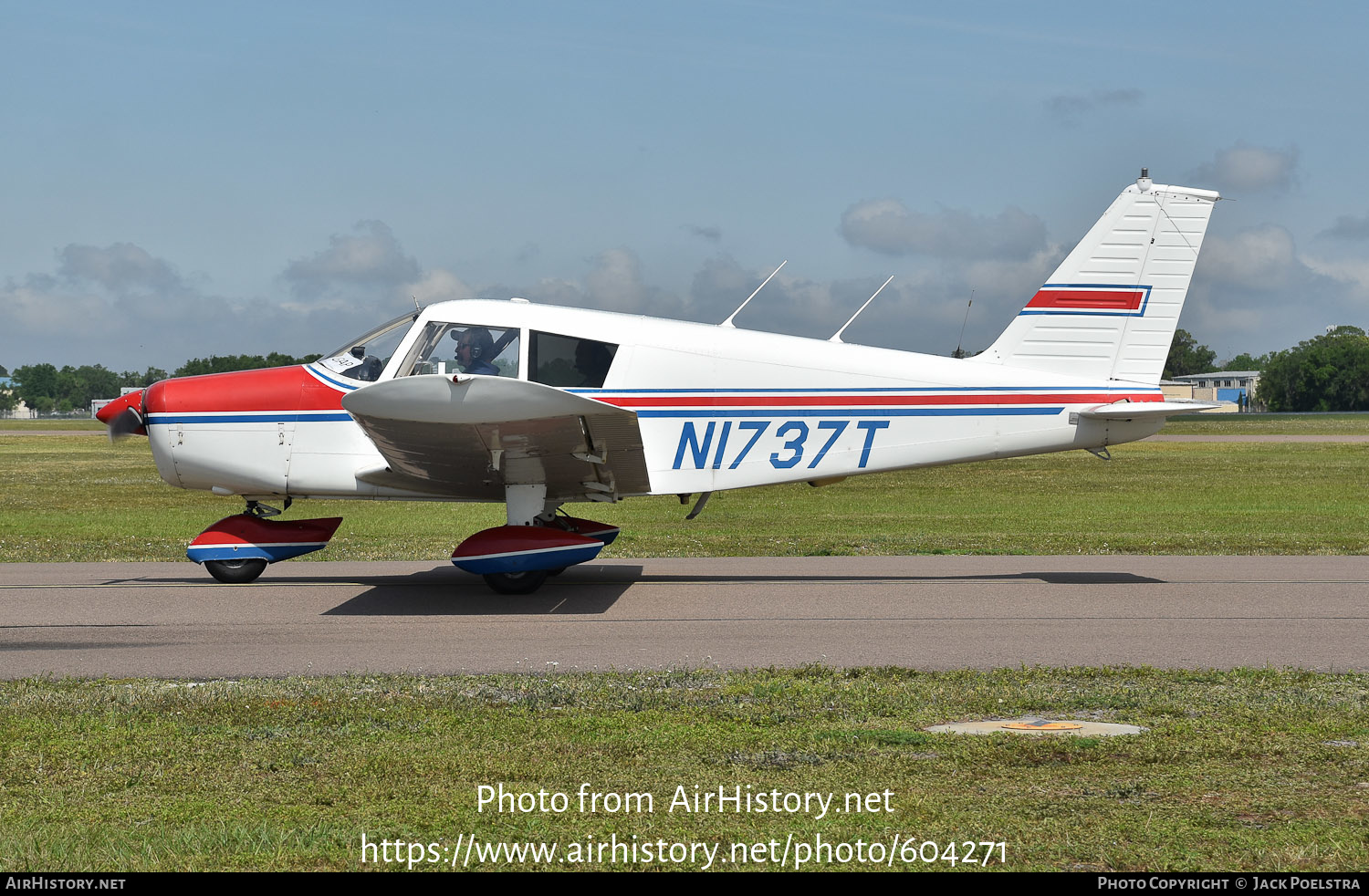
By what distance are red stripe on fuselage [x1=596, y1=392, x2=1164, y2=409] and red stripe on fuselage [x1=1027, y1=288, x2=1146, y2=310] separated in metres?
0.79

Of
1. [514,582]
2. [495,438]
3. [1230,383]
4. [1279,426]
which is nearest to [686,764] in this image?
[495,438]

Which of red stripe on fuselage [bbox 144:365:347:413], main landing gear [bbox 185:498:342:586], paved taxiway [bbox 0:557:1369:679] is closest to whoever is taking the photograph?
paved taxiway [bbox 0:557:1369:679]

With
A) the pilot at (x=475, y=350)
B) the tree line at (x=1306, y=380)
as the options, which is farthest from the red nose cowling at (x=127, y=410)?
the tree line at (x=1306, y=380)

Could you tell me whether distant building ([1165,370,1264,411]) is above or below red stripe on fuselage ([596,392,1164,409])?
above

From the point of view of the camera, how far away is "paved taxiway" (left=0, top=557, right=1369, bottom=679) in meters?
7.60

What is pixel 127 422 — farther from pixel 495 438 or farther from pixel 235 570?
pixel 495 438

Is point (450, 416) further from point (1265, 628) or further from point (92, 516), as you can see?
point (92, 516)

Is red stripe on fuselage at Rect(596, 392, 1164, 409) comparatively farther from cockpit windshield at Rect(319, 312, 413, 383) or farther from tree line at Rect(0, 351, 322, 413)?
tree line at Rect(0, 351, 322, 413)

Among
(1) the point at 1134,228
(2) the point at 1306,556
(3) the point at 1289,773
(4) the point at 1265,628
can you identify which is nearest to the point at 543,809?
(3) the point at 1289,773

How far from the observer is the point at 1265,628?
848 cm

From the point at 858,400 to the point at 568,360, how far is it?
253cm

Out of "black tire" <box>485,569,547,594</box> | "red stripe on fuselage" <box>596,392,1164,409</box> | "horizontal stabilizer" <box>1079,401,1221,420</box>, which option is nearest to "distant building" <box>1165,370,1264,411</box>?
"horizontal stabilizer" <box>1079,401,1221,420</box>
